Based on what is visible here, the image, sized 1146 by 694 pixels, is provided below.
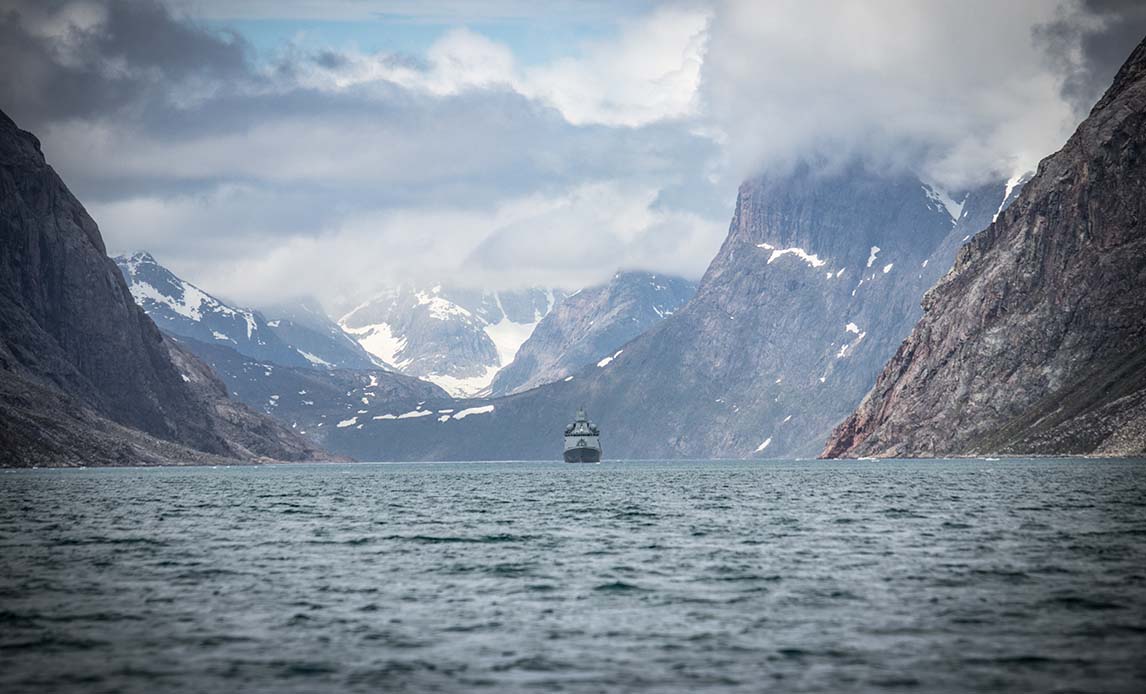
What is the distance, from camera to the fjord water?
38594mm

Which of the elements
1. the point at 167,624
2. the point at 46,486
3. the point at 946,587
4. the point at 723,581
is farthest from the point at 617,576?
the point at 46,486

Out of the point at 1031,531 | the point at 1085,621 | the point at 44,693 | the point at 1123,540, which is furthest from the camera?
the point at 1031,531

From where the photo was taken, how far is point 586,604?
53.1 meters

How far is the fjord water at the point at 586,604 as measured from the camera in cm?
3859

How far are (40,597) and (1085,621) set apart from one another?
44.1m

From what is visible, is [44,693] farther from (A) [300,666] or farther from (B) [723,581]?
(B) [723,581]

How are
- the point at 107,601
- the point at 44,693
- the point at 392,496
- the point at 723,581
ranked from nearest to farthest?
the point at 44,693 → the point at 107,601 → the point at 723,581 → the point at 392,496

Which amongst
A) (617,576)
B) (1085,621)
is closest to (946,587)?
(1085,621)

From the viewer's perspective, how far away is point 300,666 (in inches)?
1587

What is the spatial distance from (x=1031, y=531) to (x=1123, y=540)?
31.1 ft

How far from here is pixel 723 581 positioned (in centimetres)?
5972

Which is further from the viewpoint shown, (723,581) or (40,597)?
(723,581)

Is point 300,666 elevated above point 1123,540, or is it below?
below

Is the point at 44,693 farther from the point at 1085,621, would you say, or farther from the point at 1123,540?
the point at 1123,540
